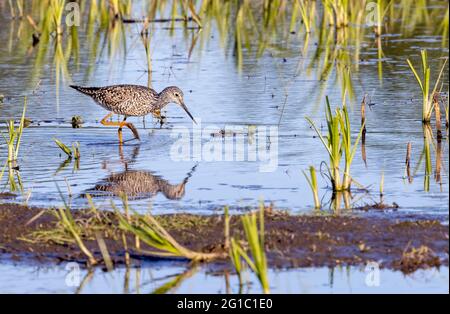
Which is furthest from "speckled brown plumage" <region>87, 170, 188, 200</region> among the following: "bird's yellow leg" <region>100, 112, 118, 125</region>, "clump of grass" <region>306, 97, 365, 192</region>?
"bird's yellow leg" <region>100, 112, 118, 125</region>

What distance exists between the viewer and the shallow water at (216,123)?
8.59m

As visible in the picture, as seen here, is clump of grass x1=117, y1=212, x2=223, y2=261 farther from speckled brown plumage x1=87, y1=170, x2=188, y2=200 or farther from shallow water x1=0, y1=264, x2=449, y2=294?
speckled brown plumage x1=87, y1=170, x2=188, y2=200

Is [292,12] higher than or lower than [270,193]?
higher

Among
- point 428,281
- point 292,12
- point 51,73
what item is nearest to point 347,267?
point 428,281

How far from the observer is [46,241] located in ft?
24.5

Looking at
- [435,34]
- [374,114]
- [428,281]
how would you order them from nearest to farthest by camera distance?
[428,281]
[374,114]
[435,34]

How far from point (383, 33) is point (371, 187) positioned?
10306 mm

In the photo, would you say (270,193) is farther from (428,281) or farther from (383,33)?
(383,33)

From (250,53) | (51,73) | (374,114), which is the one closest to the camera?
(374,114)

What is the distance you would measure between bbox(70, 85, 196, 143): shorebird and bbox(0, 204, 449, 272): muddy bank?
4110mm

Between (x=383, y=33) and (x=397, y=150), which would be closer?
(x=397, y=150)

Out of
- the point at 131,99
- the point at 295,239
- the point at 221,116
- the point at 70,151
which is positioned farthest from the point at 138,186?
the point at 221,116

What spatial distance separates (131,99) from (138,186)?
113 inches

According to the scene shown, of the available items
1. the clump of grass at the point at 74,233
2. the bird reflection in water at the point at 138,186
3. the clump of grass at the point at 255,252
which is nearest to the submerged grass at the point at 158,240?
the clump of grass at the point at 74,233
